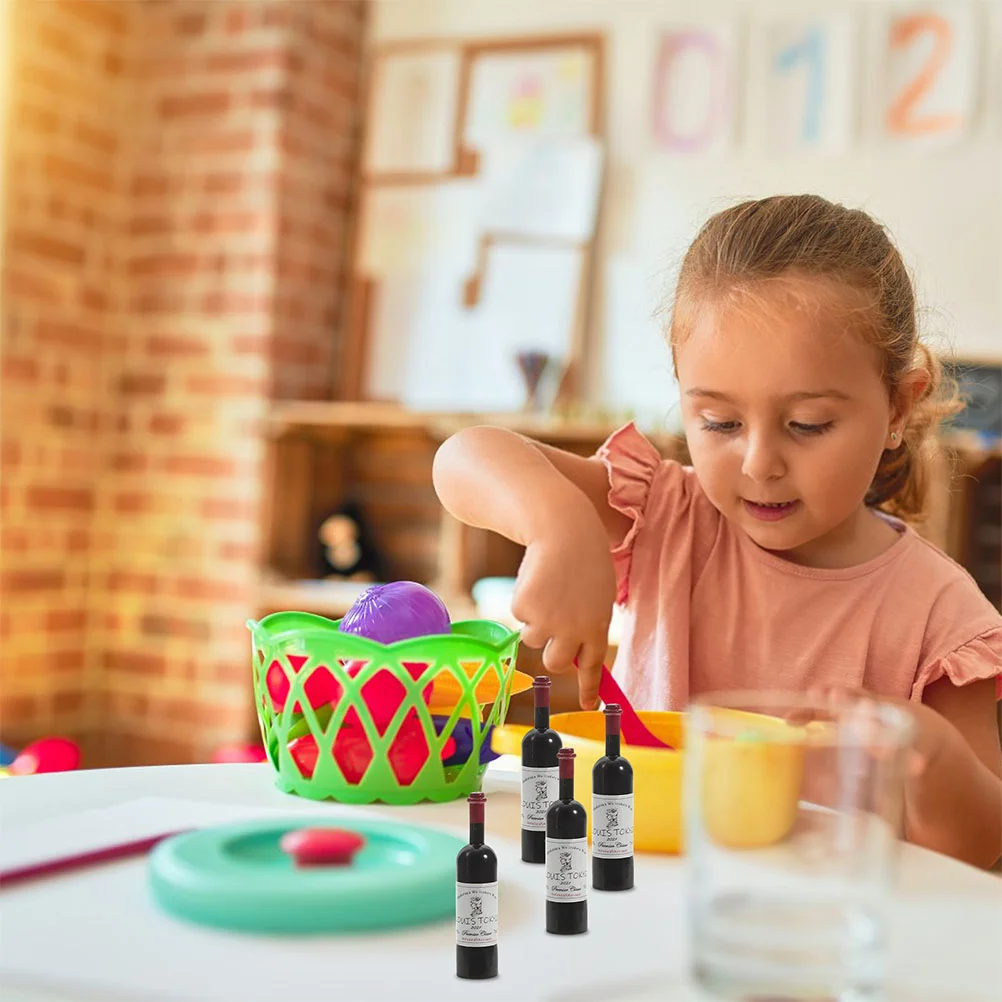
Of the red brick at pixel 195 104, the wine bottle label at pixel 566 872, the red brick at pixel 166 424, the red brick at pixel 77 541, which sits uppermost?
the red brick at pixel 195 104

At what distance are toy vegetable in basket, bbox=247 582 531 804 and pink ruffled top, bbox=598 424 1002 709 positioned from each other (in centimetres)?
38

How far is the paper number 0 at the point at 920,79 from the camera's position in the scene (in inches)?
118

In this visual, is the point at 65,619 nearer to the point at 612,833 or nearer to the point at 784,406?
the point at 784,406

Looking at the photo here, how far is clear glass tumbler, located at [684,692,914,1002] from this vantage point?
0.47 m

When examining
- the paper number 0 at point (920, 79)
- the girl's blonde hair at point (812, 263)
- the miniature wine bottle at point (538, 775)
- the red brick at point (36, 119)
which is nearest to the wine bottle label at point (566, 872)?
the miniature wine bottle at point (538, 775)

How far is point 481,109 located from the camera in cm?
336

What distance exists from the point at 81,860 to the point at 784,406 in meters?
0.63

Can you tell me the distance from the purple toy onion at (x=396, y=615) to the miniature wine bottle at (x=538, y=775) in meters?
0.18

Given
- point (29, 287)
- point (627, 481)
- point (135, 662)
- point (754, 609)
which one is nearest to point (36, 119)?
point (29, 287)

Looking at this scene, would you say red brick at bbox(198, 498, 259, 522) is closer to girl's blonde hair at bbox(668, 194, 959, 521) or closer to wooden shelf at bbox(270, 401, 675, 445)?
wooden shelf at bbox(270, 401, 675, 445)

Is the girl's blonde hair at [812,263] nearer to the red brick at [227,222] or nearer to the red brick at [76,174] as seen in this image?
the red brick at [227,222]

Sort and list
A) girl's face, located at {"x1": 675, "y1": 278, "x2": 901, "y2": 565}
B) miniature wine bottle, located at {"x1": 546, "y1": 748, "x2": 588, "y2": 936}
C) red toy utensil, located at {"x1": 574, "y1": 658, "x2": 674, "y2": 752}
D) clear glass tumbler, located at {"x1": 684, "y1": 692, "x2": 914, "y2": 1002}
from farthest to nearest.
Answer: girl's face, located at {"x1": 675, "y1": 278, "x2": 901, "y2": 565}, red toy utensil, located at {"x1": 574, "y1": 658, "x2": 674, "y2": 752}, miniature wine bottle, located at {"x1": 546, "y1": 748, "x2": 588, "y2": 936}, clear glass tumbler, located at {"x1": 684, "y1": 692, "x2": 914, "y2": 1002}

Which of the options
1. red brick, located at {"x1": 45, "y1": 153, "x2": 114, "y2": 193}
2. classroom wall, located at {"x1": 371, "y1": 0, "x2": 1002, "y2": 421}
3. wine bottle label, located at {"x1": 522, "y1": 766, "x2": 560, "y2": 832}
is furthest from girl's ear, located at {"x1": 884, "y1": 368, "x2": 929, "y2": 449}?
red brick, located at {"x1": 45, "y1": 153, "x2": 114, "y2": 193}

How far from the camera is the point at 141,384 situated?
3447 millimetres
